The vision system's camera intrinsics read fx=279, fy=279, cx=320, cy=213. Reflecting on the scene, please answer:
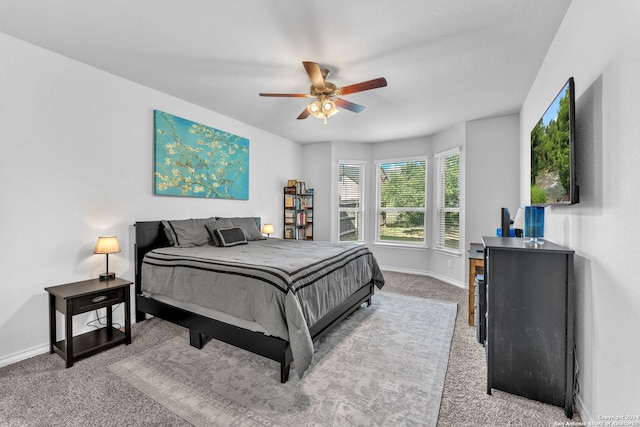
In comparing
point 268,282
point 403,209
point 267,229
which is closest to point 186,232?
point 267,229

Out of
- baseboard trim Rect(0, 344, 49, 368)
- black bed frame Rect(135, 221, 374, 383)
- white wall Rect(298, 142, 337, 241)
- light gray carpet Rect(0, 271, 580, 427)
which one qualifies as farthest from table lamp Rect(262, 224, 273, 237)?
baseboard trim Rect(0, 344, 49, 368)

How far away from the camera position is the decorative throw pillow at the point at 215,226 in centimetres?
349

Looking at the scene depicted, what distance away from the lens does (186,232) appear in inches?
132

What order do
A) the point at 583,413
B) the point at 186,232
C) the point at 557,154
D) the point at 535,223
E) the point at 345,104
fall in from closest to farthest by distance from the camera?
the point at 583,413
the point at 557,154
the point at 535,223
the point at 345,104
the point at 186,232

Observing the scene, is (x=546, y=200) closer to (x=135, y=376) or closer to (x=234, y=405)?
(x=234, y=405)

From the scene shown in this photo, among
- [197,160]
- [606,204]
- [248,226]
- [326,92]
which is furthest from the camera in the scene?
[248,226]

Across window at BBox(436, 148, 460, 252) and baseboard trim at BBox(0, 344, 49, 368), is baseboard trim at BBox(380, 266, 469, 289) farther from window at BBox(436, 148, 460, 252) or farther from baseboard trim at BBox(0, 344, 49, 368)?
baseboard trim at BBox(0, 344, 49, 368)

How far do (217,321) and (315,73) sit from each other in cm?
221

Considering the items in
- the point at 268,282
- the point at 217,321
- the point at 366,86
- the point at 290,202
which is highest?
the point at 366,86

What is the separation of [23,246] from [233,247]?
5.84 feet

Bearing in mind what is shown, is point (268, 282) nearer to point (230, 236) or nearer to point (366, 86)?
point (230, 236)

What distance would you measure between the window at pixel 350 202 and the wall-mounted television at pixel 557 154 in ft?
12.1

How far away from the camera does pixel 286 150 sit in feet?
18.4

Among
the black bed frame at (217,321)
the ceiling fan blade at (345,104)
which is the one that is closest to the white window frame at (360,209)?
the black bed frame at (217,321)
